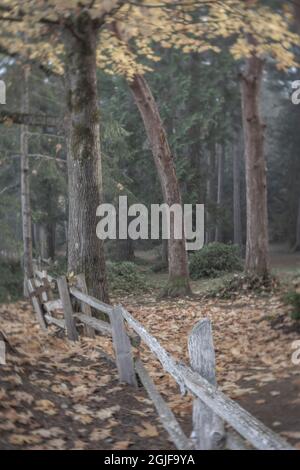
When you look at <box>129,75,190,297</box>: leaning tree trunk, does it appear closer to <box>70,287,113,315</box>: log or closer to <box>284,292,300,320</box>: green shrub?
<box>70,287,113,315</box>: log

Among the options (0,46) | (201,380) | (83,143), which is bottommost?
(201,380)

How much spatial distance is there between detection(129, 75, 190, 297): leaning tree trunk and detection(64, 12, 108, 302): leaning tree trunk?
225 inches

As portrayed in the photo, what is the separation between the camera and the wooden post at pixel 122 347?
22.4 ft

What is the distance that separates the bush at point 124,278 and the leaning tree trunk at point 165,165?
458 centimetres

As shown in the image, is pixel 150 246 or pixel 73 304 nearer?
pixel 73 304

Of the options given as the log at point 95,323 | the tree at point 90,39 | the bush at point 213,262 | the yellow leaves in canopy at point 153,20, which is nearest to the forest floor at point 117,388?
the log at point 95,323

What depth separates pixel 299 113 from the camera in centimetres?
3506

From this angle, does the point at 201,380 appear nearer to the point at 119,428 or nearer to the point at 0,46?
the point at 119,428

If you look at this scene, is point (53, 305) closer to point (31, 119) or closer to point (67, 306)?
point (67, 306)

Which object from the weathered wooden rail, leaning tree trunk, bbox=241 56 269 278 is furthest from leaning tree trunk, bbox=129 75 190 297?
the weathered wooden rail

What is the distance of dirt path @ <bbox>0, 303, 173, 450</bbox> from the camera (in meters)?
4.82

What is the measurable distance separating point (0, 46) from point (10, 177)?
60.1 feet

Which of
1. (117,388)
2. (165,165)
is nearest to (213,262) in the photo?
(165,165)

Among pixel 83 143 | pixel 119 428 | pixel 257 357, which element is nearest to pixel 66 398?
pixel 119 428
